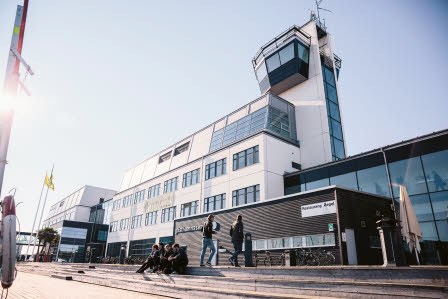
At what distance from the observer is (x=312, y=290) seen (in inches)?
237

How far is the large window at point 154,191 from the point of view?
122ft

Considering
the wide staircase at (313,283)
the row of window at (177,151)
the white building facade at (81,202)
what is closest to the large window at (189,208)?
the row of window at (177,151)

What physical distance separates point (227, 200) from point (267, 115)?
834cm

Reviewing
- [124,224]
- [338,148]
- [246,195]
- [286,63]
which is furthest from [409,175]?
[124,224]

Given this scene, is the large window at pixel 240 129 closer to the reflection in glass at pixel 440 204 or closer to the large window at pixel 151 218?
the large window at pixel 151 218

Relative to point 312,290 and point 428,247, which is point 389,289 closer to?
point 312,290

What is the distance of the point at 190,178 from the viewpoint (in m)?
31.5

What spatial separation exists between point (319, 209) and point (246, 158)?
10.6 metres

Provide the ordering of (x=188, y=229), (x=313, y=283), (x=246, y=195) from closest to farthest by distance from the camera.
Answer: (x=313, y=283) → (x=246, y=195) → (x=188, y=229)

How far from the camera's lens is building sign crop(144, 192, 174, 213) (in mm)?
33438

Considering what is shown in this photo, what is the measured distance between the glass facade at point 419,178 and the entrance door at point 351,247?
501 cm

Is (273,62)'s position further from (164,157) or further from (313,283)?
(313,283)

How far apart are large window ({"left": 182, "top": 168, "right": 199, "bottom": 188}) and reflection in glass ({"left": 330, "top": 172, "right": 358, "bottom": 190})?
14.3 metres

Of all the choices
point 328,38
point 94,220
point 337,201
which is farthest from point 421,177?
point 94,220
